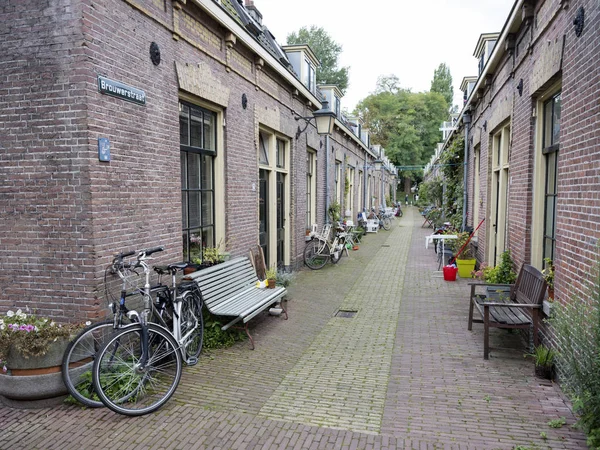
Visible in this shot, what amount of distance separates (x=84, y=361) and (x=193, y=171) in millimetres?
2909

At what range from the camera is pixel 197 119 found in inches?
237

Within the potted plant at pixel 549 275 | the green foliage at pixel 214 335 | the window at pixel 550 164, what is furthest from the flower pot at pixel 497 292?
the green foliage at pixel 214 335

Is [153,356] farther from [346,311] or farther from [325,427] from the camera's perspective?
[346,311]

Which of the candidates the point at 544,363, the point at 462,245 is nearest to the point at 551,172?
the point at 544,363

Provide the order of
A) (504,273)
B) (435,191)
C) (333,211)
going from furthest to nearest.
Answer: (435,191) → (333,211) → (504,273)

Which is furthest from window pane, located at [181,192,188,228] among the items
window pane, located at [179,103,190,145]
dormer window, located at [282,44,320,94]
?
dormer window, located at [282,44,320,94]

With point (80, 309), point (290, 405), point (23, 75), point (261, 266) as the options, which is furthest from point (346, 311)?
point (23, 75)

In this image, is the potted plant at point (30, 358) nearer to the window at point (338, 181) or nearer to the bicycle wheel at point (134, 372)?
the bicycle wheel at point (134, 372)

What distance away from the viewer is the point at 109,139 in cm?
413

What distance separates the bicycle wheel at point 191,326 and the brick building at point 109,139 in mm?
652

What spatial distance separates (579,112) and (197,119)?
4.44 m

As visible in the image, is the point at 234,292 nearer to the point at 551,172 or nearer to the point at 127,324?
the point at 127,324

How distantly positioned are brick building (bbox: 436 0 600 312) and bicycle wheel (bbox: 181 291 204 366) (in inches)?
146

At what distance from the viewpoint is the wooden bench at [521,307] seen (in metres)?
4.58
